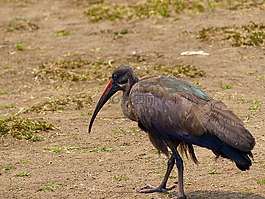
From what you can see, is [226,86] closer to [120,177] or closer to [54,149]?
[54,149]

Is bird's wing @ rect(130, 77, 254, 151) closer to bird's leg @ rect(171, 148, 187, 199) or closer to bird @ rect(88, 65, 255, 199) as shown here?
bird @ rect(88, 65, 255, 199)

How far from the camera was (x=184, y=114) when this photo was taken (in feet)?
23.3

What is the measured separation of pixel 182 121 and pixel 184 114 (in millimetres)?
73

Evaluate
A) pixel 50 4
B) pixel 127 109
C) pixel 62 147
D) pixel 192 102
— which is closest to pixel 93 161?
pixel 62 147

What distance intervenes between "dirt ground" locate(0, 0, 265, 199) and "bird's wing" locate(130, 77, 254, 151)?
77 cm

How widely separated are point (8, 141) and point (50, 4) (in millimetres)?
10315

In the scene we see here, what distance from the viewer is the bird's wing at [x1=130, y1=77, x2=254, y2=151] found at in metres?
6.88

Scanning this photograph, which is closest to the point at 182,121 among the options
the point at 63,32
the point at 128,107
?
the point at 128,107

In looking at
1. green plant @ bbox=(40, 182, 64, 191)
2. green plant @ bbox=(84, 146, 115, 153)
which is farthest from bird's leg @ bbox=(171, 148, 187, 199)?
green plant @ bbox=(84, 146, 115, 153)

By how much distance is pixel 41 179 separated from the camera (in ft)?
27.0

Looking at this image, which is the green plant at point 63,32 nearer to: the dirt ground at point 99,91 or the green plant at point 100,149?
the dirt ground at point 99,91

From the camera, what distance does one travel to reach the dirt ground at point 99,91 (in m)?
8.02

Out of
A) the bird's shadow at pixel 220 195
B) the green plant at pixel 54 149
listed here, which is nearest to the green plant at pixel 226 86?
the green plant at pixel 54 149

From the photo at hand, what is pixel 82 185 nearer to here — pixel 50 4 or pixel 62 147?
pixel 62 147
